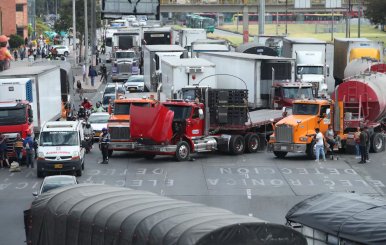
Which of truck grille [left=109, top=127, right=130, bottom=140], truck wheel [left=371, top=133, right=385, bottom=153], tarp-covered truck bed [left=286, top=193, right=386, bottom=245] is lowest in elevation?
truck wheel [left=371, top=133, right=385, bottom=153]

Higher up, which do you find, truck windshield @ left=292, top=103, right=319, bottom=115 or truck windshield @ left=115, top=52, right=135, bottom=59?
truck windshield @ left=292, top=103, right=319, bottom=115

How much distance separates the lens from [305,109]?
41.0 metres

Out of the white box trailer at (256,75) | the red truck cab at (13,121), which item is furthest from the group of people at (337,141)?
the red truck cab at (13,121)

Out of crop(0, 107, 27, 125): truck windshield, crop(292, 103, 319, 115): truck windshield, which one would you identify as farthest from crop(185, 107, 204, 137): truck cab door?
crop(0, 107, 27, 125): truck windshield

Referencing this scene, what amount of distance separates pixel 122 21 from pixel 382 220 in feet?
409

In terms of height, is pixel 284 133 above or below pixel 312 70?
below

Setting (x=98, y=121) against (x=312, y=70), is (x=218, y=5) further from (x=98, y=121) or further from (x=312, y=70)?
(x=98, y=121)

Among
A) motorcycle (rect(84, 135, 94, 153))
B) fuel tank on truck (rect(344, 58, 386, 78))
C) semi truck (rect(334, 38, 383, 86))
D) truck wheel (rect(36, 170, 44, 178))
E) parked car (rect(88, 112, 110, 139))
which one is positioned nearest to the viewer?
truck wheel (rect(36, 170, 44, 178))

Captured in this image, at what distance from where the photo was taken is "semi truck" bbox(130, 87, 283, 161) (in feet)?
131

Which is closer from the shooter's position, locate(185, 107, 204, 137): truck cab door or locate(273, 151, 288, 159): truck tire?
locate(185, 107, 204, 137): truck cab door

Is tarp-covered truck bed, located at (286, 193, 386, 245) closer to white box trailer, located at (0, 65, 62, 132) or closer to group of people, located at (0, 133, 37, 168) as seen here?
group of people, located at (0, 133, 37, 168)

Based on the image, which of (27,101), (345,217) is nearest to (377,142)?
(27,101)

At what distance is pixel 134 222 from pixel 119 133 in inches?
1023

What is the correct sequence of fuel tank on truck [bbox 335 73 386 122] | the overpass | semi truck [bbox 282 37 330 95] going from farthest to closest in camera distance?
the overpass < semi truck [bbox 282 37 330 95] < fuel tank on truck [bbox 335 73 386 122]
